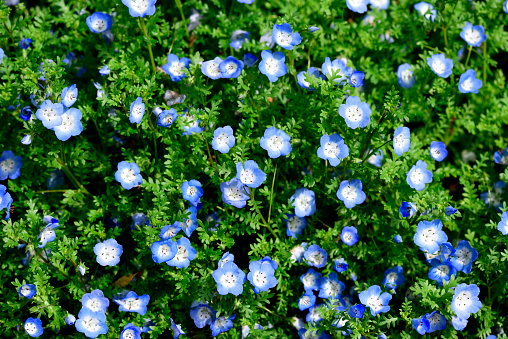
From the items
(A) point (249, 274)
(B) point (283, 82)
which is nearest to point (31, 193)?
(A) point (249, 274)

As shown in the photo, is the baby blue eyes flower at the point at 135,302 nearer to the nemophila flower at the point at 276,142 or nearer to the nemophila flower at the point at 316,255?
the nemophila flower at the point at 316,255

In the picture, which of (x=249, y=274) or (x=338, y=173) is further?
(x=338, y=173)

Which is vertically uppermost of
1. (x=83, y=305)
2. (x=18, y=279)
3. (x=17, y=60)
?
(x=17, y=60)

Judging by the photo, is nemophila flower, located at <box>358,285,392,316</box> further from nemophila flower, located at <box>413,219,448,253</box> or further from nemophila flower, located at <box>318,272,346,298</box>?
nemophila flower, located at <box>413,219,448,253</box>

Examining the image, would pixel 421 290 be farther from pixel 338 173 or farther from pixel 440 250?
pixel 338 173

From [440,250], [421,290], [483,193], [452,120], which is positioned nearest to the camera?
[421,290]

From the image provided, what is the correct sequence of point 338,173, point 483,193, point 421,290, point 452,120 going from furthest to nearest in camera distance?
point 452,120 → point 483,193 → point 338,173 → point 421,290

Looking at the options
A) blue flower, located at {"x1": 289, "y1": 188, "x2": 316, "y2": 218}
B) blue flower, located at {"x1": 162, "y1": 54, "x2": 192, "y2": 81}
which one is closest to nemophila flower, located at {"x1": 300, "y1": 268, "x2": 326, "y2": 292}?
blue flower, located at {"x1": 289, "y1": 188, "x2": 316, "y2": 218}

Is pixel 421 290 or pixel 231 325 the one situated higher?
pixel 421 290
